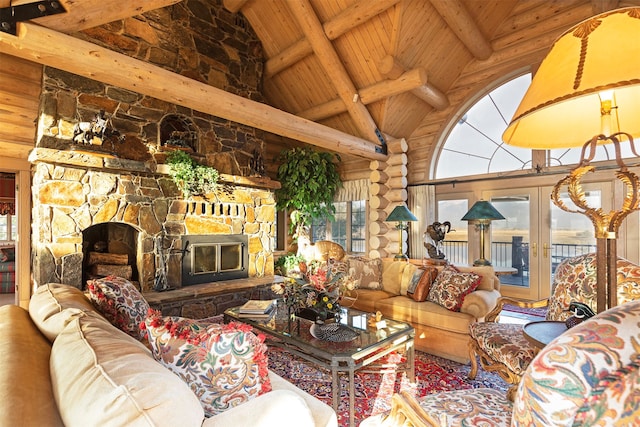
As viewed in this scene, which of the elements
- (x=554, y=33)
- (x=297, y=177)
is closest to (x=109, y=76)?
(x=297, y=177)

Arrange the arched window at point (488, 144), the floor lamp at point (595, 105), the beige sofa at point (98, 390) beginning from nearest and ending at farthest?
1. the beige sofa at point (98, 390)
2. the floor lamp at point (595, 105)
3. the arched window at point (488, 144)

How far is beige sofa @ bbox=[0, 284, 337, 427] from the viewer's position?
2.46 feet

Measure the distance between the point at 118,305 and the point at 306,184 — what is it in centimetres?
448

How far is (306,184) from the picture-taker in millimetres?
6164

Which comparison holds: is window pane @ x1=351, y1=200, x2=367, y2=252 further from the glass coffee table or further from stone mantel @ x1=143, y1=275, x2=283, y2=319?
the glass coffee table

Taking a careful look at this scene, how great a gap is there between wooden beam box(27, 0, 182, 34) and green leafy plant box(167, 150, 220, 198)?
186cm

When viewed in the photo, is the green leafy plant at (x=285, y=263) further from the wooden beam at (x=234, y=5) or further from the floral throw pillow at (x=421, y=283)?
the wooden beam at (x=234, y=5)

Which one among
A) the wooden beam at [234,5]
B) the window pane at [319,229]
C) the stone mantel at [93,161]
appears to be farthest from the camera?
the window pane at [319,229]

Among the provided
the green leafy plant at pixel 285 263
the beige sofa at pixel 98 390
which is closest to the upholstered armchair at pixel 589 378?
the beige sofa at pixel 98 390

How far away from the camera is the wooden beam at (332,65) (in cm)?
448

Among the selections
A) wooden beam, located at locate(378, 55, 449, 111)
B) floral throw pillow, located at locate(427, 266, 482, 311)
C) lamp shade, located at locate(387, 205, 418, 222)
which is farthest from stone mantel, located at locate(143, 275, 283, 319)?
wooden beam, located at locate(378, 55, 449, 111)

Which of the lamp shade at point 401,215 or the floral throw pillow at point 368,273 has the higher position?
the lamp shade at point 401,215

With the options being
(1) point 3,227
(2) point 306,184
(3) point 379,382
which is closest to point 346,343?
(3) point 379,382

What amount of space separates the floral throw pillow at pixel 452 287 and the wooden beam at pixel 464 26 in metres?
3.39
